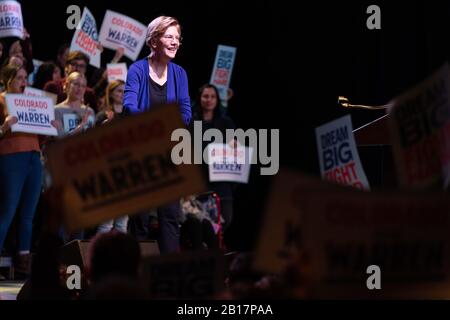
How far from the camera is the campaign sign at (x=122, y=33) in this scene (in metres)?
9.38

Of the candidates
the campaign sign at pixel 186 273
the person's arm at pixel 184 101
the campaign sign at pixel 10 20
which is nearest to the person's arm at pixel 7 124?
the person's arm at pixel 184 101

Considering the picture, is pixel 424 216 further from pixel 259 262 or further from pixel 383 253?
pixel 259 262

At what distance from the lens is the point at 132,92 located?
574cm

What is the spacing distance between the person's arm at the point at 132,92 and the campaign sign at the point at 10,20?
2856 millimetres

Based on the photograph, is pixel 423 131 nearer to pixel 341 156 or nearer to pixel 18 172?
pixel 341 156

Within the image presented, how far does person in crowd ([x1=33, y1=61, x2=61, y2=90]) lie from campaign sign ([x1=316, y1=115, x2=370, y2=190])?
4.09 m

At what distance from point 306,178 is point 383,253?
27 cm

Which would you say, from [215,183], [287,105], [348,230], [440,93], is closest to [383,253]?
[348,230]

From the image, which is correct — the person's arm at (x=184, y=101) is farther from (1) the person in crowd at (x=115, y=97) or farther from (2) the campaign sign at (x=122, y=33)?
(2) the campaign sign at (x=122, y=33)

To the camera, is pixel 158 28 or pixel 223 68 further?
pixel 223 68

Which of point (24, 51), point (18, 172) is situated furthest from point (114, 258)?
point (24, 51)

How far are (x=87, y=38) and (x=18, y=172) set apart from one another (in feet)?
8.30

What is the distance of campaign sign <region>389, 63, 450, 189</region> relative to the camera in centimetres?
286

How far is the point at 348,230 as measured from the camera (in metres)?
2.42
